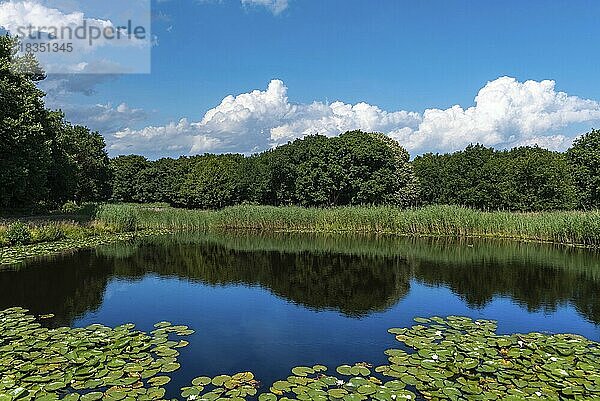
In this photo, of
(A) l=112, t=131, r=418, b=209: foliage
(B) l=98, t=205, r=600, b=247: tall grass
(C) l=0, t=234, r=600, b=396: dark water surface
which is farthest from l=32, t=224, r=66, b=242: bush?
(A) l=112, t=131, r=418, b=209: foliage

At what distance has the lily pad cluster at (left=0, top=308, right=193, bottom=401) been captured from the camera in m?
6.36

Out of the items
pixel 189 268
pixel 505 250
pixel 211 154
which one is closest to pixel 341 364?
pixel 189 268

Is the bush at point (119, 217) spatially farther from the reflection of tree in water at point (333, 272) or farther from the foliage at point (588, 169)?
the foliage at point (588, 169)

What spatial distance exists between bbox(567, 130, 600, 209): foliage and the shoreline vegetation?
8.69 metres

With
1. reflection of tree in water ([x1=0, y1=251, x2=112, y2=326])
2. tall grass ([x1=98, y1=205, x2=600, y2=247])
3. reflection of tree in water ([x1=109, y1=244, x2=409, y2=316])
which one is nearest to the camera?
reflection of tree in water ([x1=0, y1=251, x2=112, y2=326])

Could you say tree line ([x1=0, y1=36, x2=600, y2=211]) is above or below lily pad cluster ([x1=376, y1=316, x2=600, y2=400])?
above

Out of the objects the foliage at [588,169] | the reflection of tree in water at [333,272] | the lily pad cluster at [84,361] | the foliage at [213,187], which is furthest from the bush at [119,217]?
the foliage at [588,169]

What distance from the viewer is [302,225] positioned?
3144cm

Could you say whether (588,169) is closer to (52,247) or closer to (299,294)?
(299,294)

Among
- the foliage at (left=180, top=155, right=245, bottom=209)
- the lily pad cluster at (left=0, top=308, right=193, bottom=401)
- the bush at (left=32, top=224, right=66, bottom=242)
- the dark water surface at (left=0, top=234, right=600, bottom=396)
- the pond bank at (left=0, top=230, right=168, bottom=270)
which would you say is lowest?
the dark water surface at (left=0, top=234, right=600, bottom=396)

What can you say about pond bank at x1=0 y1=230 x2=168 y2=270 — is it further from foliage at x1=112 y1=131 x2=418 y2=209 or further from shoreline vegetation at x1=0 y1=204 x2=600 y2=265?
foliage at x1=112 y1=131 x2=418 y2=209

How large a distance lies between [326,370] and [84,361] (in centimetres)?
380

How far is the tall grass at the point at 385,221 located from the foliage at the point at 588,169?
8.85 meters

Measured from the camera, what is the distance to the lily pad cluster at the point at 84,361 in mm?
6355
